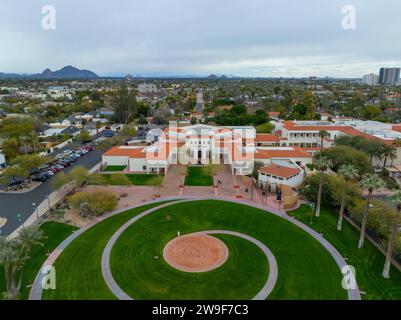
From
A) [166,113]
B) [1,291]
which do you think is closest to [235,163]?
[1,291]

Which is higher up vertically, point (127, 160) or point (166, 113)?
point (166, 113)

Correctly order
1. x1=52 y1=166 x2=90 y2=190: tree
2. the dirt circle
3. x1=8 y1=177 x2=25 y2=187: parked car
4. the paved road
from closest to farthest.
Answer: the dirt circle
the paved road
x1=52 y1=166 x2=90 y2=190: tree
x1=8 y1=177 x2=25 y2=187: parked car

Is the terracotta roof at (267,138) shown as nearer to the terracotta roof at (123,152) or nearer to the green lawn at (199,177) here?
the green lawn at (199,177)

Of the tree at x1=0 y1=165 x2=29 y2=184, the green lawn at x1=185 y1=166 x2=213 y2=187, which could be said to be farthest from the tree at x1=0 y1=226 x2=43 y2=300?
the green lawn at x1=185 y1=166 x2=213 y2=187

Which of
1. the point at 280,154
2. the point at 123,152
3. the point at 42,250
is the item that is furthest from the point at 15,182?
the point at 280,154

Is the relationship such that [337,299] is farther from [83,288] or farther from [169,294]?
[83,288]

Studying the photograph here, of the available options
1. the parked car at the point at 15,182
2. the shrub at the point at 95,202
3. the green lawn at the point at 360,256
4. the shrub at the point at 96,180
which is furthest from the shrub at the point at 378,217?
the parked car at the point at 15,182

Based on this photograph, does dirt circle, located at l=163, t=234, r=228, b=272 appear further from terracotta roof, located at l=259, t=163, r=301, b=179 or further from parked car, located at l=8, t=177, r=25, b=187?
parked car, located at l=8, t=177, r=25, b=187
